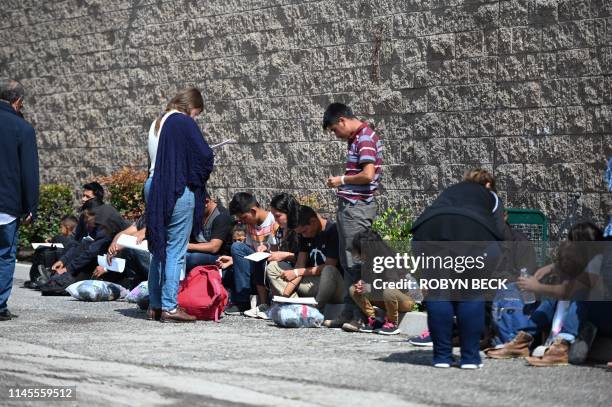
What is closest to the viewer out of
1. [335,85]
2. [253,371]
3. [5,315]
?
[253,371]

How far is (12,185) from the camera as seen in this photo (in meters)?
10.2

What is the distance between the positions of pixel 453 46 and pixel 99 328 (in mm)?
4912

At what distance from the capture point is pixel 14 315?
1063 centimetres

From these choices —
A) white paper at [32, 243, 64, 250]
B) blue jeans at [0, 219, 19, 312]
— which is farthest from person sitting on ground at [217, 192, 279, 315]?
white paper at [32, 243, 64, 250]

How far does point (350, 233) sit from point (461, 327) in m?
2.51

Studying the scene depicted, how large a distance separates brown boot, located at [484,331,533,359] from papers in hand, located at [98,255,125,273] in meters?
5.17

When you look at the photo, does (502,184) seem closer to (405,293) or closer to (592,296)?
(405,293)

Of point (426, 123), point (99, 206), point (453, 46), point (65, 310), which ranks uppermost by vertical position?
point (453, 46)

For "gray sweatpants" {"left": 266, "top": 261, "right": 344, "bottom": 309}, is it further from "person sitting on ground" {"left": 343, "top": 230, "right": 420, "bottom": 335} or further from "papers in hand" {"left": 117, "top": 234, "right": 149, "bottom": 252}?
"papers in hand" {"left": 117, "top": 234, "right": 149, "bottom": 252}

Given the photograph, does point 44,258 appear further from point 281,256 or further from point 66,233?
point 281,256

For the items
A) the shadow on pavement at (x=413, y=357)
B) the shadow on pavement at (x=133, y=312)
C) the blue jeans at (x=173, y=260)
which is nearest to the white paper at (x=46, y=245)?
the shadow on pavement at (x=133, y=312)

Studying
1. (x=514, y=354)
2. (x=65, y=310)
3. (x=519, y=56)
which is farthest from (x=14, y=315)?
(x=519, y=56)

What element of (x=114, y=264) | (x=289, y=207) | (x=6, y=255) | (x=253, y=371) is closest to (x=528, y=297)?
(x=253, y=371)

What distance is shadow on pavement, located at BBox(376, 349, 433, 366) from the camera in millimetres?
8102
